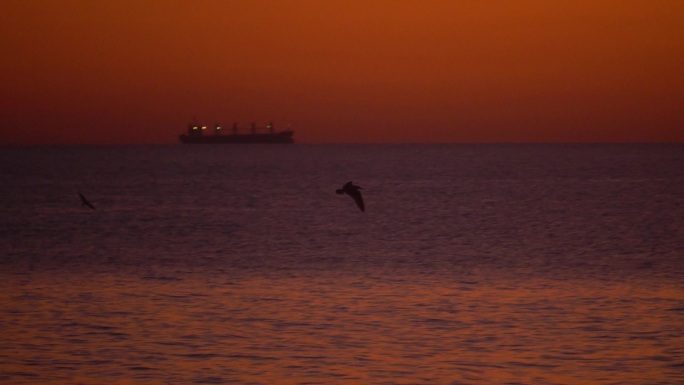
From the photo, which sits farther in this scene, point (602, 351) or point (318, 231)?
point (318, 231)

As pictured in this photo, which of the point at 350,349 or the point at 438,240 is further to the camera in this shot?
the point at 438,240

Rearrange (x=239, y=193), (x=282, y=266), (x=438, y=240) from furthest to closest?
(x=239, y=193) → (x=438, y=240) → (x=282, y=266)

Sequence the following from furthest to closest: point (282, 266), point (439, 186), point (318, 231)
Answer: point (439, 186) → point (318, 231) → point (282, 266)

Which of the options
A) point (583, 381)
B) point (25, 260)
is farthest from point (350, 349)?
point (25, 260)

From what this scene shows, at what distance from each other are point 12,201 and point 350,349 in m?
39.7

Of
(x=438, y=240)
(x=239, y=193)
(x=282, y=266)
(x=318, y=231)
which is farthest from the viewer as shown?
(x=239, y=193)

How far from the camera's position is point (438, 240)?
29438 mm

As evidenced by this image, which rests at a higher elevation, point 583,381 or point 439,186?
point 439,186

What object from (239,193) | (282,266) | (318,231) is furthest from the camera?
(239,193)

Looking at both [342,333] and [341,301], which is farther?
[341,301]

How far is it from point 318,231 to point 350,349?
2015 cm

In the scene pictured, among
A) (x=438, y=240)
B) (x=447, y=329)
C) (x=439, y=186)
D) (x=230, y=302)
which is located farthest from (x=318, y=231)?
(x=439, y=186)

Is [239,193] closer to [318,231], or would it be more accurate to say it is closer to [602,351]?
[318,231]

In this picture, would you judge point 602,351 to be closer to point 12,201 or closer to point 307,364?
point 307,364
